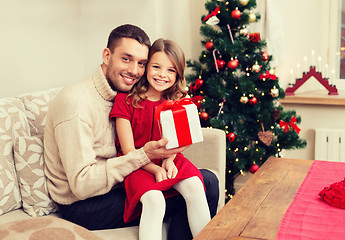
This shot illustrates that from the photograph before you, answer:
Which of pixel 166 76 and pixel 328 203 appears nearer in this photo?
pixel 328 203

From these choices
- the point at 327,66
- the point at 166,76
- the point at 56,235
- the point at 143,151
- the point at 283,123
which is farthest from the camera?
the point at 327,66

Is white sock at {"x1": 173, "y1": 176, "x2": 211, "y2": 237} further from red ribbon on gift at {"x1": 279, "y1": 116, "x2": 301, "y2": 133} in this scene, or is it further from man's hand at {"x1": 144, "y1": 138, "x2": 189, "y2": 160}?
red ribbon on gift at {"x1": 279, "y1": 116, "x2": 301, "y2": 133}

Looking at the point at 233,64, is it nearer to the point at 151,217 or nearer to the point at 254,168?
the point at 254,168

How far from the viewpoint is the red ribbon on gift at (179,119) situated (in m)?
1.83

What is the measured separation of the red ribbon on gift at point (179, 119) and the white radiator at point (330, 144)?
202cm

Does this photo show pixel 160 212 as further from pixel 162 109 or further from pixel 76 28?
pixel 76 28

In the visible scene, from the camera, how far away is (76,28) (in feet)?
10.7

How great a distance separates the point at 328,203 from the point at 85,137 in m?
0.95

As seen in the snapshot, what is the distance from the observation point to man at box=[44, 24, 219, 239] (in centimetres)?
185

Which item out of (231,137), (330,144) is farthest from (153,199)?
(330,144)

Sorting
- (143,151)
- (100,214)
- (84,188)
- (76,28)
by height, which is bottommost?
(100,214)

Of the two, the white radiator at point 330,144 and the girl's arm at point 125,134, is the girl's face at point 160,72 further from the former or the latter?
the white radiator at point 330,144

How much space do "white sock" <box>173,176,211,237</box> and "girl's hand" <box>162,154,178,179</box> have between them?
0.23ft

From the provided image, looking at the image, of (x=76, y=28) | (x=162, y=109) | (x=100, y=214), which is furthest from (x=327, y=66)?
(x=100, y=214)
